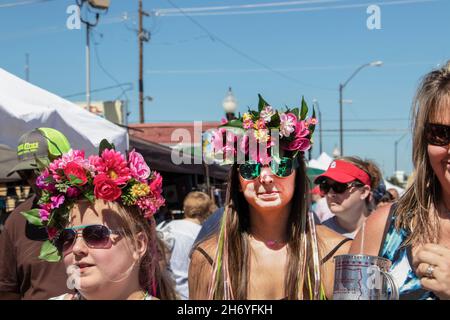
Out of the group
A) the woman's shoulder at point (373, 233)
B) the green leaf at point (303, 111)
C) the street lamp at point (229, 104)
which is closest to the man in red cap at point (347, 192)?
the green leaf at point (303, 111)

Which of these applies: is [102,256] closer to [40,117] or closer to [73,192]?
[73,192]

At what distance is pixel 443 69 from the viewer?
1.83 m

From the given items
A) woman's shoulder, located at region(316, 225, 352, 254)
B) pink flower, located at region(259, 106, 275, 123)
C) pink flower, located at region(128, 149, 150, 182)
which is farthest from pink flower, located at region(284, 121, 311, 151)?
pink flower, located at region(128, 149, 150, 182)

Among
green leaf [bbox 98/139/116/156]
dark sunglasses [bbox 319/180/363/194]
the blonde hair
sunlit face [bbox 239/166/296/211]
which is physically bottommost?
the blonde hair

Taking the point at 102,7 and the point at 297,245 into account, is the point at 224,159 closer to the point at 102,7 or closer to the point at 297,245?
the point at 297,245

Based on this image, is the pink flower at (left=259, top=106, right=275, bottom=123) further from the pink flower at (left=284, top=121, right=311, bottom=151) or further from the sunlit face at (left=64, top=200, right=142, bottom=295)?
the sunlit face at (left=64, top=200, right=142, bottom=295)

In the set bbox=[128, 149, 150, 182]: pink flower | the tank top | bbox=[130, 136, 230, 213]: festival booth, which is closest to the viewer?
the tank top

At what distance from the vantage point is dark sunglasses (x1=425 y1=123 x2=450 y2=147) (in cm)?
168

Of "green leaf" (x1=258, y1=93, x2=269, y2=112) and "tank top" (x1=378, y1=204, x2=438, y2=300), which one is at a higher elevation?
"green leaf" (x1=258, y1=93, x2=269, y2=112)

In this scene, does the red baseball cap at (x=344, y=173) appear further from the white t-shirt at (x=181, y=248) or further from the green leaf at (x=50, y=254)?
the green leaf at (x=50, y=254)

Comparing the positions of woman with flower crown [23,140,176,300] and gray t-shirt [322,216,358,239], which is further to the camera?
gray t-shirt [322,216,358,239]

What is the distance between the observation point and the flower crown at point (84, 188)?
190 cm

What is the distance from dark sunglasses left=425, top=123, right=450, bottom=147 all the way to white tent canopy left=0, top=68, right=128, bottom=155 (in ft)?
9.39

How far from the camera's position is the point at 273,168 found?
2197mm
